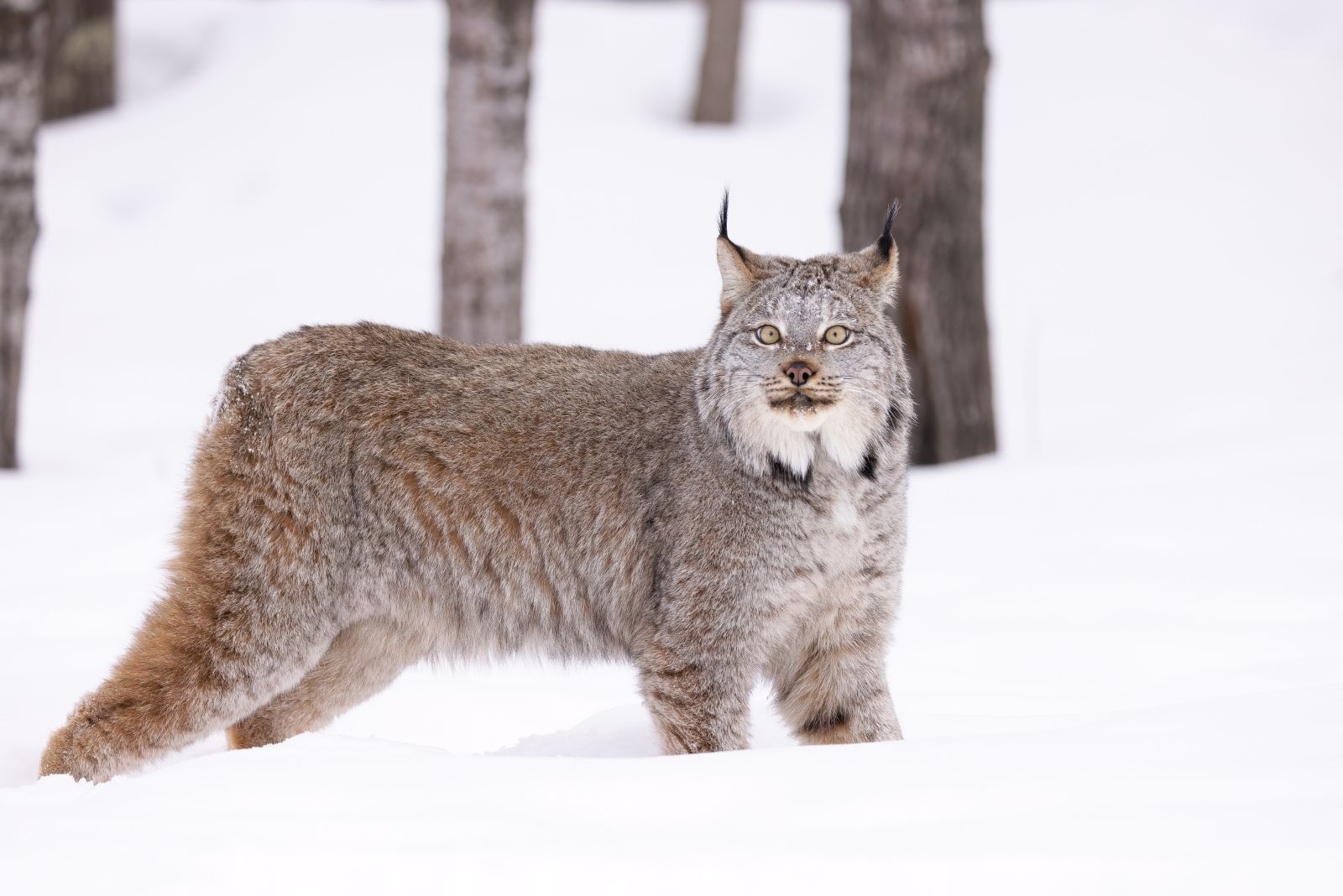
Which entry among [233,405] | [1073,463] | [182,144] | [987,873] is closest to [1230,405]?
[1073,463]

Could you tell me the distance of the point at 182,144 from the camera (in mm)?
16734

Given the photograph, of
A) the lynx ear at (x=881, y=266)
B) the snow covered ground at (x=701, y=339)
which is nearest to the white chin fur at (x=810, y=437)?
the lynx ear at (x=881, y=266)

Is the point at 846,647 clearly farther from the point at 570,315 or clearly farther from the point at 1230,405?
the point at 570,315

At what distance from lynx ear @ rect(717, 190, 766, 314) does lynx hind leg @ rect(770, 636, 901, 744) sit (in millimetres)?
1043

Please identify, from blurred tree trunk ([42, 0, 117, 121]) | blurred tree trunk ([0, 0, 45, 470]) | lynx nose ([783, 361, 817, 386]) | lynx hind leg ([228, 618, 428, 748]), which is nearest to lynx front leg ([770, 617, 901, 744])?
lynx nose ([783, 361, 817, 386])

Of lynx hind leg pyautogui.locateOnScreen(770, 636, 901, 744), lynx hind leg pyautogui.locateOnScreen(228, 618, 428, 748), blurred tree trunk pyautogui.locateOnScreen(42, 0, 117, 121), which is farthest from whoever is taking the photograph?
blurred tree trunk pyautogui.locateOnScreen(42, 0, 117, 121)

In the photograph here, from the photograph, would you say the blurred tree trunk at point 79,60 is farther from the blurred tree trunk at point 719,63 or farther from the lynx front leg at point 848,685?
the lynx front leg at point 848,685

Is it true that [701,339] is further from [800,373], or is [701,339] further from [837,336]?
[800,373]

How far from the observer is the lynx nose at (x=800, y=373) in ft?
13.6

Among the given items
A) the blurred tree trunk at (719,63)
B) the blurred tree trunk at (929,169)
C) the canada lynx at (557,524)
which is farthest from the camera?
the blurred tree trunk at (719,63)

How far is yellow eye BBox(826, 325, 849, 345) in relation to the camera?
4320 millimetres

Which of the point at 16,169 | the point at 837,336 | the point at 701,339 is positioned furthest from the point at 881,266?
the point at 701,339

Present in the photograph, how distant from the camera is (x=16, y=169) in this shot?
808cm

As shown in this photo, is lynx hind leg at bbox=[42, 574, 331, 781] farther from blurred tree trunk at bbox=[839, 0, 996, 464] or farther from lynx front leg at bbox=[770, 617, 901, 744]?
blurred tree trunk at bbox=[839, 0, 996, 464]
